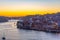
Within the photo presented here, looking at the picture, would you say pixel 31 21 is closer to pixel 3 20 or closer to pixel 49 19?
pixel 49 19

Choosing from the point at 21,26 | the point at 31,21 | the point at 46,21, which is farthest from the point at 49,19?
the point at 21,26

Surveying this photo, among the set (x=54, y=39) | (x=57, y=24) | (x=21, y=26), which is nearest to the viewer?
(x=54, y=39)

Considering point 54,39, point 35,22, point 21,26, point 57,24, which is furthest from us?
point 35,22

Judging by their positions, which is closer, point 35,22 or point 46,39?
point 46,39

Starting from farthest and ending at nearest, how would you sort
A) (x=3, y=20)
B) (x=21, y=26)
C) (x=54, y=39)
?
(x=3, y=20) → (x=21, y=26) → (x=54, y=39)

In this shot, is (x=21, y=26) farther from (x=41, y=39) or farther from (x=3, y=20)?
(x=3, y=20)

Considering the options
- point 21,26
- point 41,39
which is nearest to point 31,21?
point 21,26

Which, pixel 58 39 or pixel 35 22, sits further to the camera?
pixel 35 22

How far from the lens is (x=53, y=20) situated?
24.5m

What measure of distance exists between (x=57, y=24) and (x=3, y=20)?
2164cm

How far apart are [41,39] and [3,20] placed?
30.0 m

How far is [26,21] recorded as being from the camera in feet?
88.7

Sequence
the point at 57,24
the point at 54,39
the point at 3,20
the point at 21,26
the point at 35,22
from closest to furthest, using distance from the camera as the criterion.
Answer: the point at 54,39 < the point at 57,24 < the point at 21,26 < the point at 35,22 < the point at 3,20

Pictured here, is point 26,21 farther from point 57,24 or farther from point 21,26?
point 57,24
